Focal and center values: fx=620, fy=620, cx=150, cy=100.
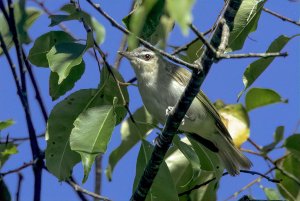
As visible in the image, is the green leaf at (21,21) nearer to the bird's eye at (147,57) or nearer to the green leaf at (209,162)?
the bird's eye at (147,57)

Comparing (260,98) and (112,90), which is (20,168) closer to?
(112,90)

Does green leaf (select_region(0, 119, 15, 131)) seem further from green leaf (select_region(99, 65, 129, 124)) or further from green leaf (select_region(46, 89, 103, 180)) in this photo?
green leaf (select_region(99, 65, 129, 124))

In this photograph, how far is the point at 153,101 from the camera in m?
4.05

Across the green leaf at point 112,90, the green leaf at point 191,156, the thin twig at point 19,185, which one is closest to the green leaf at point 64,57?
the green leaf at point 112,90

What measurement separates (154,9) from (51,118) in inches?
66.2

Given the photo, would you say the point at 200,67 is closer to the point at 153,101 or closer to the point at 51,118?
the point at 51,118

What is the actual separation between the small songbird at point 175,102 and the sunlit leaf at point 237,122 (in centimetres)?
6

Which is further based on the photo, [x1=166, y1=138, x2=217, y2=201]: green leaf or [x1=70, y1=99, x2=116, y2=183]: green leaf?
[x1=166, y1=138, x2=217, y2=201]: green leaf

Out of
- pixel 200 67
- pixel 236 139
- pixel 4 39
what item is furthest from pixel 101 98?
pixel 236 139

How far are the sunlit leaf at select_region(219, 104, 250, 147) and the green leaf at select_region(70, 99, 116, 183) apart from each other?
134cm

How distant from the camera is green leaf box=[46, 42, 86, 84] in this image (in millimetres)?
2914

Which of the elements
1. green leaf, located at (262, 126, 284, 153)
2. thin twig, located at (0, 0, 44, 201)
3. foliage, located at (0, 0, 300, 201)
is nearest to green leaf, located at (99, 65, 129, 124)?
foliage, located at (0, 0, 300, 201)

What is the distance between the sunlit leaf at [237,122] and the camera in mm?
4121

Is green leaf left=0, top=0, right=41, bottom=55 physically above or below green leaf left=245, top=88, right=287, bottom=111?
above
